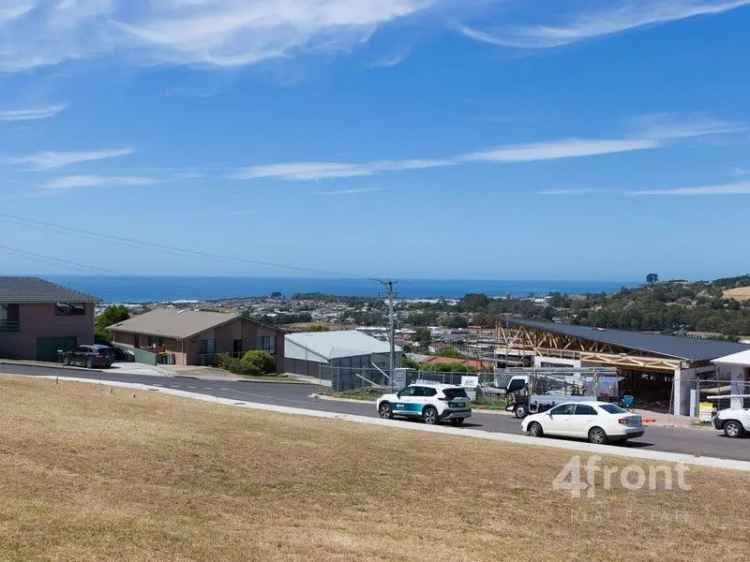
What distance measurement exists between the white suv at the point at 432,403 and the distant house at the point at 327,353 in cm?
3419

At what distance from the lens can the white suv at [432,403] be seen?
29.8 meters

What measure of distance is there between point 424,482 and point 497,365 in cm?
3812

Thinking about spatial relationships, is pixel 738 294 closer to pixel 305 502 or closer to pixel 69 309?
pixel 69 309

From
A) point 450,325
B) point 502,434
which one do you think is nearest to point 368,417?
A: point 502,434

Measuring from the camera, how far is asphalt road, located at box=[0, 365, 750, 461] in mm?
25203

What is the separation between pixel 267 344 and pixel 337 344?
7.31 m

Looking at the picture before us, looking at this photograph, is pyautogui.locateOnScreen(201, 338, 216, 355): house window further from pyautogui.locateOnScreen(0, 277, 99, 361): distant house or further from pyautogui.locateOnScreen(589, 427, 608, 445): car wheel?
pyautogui.locateOnScreen(589, 427, 608, 445): car wheel

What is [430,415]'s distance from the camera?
1188 inches

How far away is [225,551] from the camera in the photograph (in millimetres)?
10445

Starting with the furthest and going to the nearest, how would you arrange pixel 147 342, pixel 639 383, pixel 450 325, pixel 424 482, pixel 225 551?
1. pixel 450 325
2. pixel 147 342
3. pixel 639 383
4. pixel 424 482
5. pixel 225 551

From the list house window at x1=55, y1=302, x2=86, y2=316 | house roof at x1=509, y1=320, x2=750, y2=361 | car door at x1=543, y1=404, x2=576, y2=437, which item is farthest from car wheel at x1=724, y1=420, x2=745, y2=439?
house window at x1=55, y1=302, x2=86, y2=316

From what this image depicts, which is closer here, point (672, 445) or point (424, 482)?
point (424, 482)

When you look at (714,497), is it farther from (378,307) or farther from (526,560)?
(378,307)

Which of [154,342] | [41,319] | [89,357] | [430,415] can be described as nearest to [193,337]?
[154,342]
